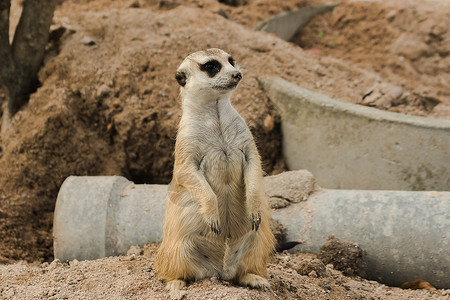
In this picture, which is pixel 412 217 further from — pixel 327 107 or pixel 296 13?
pixel 296 13

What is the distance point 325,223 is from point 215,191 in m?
1.07

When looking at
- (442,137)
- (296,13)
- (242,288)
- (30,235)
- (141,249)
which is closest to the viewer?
(242,288)

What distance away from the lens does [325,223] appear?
130 inches

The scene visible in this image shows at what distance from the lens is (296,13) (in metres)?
7.62

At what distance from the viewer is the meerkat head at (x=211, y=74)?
2.53m

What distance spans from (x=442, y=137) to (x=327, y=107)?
39.1 inches

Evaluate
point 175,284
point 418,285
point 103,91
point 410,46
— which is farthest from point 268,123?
point 410,46

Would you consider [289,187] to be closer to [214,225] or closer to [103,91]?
[214,225]

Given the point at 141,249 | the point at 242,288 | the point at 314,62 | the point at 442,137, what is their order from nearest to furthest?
the point at 242,288, the point at 141,249, the point at 442,137, the point at 314,62

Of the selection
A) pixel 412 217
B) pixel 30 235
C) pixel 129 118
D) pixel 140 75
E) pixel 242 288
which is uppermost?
pixel 140 75

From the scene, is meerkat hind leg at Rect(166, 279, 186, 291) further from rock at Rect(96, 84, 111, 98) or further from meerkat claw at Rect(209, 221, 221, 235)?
rock at Rect(96, 84, 111, 98)

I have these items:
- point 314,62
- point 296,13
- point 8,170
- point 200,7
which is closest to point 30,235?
point 8,170

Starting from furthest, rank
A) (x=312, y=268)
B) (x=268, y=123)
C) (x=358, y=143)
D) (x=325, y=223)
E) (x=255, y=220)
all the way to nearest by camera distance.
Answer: (x=268, y=123), (x=358, y=143), (x=325, y=223), (x=312, y=268), (x=255, y=220)

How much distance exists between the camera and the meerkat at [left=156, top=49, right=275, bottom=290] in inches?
98.2
